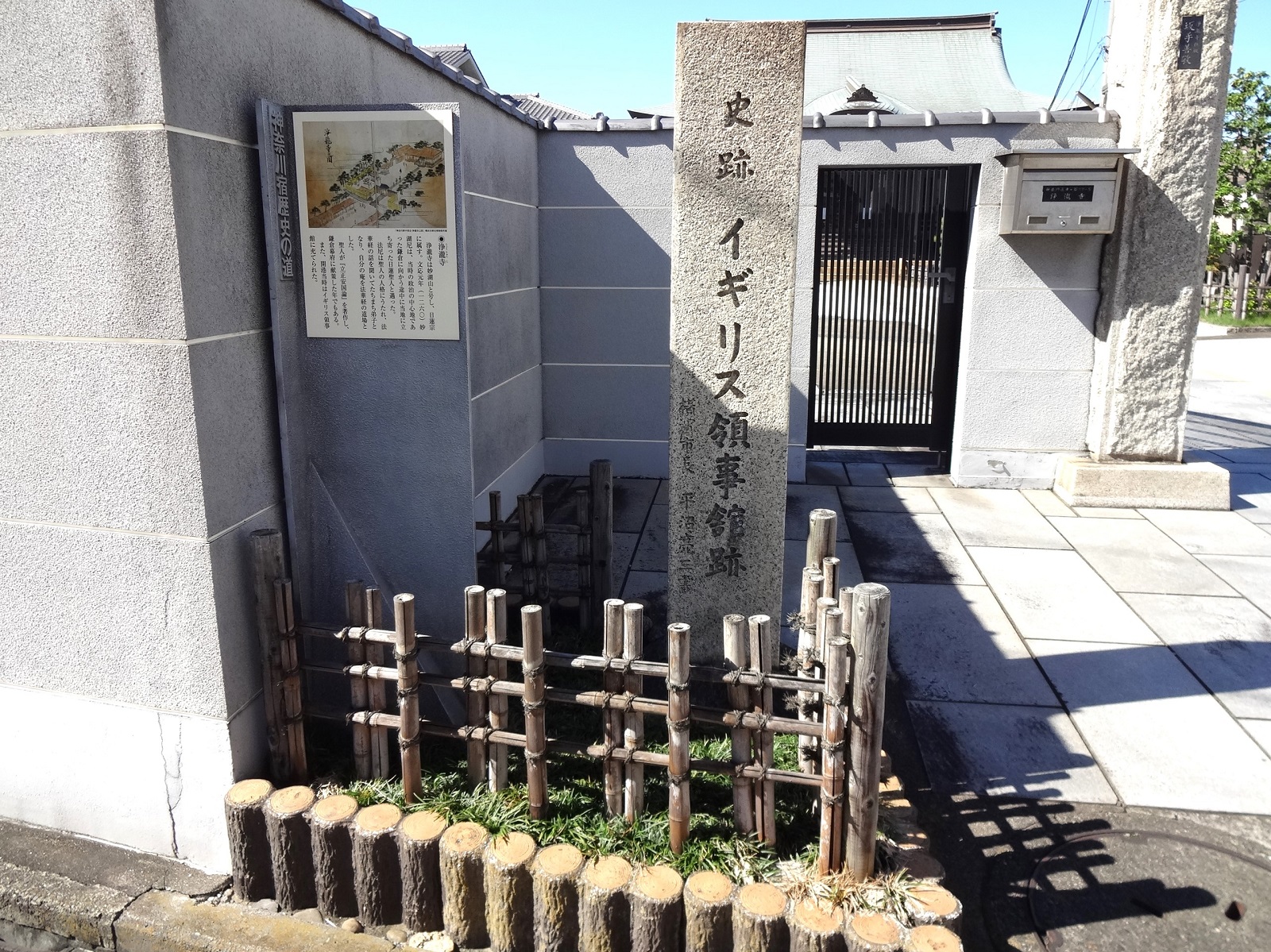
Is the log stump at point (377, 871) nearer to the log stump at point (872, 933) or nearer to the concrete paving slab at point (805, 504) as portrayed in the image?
the log stump at point (872, 933)

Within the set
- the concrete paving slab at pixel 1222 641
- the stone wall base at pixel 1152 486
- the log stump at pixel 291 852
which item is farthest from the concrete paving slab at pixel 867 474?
the log stump at pixel 291 852

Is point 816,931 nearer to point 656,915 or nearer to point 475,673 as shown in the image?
point 656,915

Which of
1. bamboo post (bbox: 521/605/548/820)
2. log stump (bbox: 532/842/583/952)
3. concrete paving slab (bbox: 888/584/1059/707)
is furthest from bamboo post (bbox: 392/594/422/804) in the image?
concrete paving slab (bbox: 888/584/1059/707)

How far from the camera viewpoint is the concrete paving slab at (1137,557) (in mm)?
6465

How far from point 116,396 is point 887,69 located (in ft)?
73.6

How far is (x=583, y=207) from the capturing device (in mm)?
9008

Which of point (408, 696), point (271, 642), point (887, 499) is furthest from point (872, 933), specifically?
point (887, 499)

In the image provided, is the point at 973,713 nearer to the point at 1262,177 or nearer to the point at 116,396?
the point at 116,396

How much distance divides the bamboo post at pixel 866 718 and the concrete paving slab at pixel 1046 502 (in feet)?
18.9

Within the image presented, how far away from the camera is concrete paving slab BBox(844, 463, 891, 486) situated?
9359 millimetres

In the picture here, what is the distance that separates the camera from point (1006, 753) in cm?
439

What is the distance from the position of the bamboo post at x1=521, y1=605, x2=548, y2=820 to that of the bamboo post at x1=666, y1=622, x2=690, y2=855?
0.50 meters

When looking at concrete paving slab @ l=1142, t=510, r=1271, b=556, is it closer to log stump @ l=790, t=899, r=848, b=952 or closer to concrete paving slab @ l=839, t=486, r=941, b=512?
concrete paving slab @ l=839, t=486, r=941, b=512

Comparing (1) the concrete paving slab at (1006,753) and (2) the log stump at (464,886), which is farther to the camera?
(1) the concrete paving slab at (1006,753)
